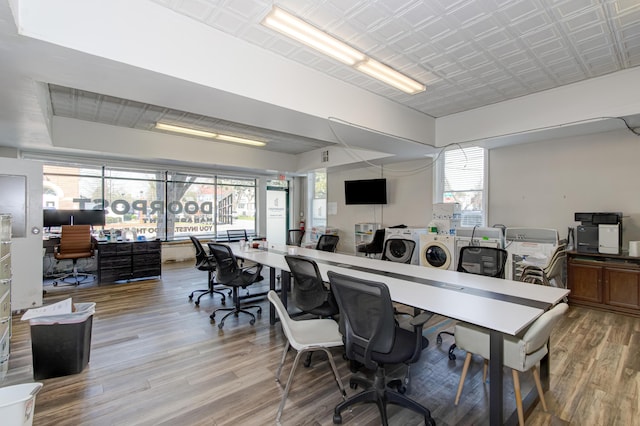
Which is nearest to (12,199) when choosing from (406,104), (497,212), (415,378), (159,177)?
(159,177)

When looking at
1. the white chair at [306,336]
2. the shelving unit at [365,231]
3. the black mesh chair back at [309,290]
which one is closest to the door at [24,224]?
the black mesh chair back at [309,290]

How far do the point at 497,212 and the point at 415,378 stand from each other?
13.3ft

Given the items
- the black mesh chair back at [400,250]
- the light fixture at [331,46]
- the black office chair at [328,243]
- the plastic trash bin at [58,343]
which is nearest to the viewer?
the plastic trash bin at [58,343]

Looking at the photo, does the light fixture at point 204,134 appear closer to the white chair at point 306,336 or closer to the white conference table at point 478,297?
the white conference table at point 478,297

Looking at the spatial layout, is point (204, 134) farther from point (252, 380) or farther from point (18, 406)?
point (18, 406)

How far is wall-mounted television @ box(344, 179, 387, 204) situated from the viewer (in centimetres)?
703

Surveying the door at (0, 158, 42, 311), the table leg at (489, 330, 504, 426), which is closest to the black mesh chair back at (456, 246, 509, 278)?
the table leg at (489, 330, 504, 426)

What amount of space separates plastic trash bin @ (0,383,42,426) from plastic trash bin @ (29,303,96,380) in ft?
2.23

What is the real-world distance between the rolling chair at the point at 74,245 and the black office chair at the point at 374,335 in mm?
5876

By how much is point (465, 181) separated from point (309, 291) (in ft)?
14.8

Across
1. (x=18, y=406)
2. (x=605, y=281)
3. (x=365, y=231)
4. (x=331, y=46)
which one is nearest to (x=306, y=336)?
(x=18, y=406)

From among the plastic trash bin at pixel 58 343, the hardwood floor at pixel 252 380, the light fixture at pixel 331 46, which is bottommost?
the hardwood floor at pixel 252 380

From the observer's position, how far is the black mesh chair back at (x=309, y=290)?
2652 mm

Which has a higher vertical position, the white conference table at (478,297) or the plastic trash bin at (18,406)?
the white conference table at (478,297)
